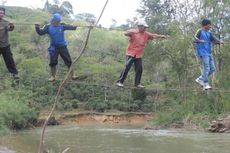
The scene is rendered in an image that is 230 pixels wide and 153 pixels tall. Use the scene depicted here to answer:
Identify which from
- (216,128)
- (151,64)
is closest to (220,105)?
(216,128)

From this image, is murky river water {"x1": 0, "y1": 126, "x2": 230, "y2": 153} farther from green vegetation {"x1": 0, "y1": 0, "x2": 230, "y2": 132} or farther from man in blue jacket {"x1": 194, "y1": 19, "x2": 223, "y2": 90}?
man in blue jacket {"x1": 194, "y1": 19, "x2": 223, "y2": 90}

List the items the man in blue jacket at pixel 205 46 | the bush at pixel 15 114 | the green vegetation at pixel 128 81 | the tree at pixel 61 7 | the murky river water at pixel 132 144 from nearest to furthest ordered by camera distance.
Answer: the man in blue jacket at pixel 205 46 → the murky river water at pixel 132 144 → the green vegetation at pixel 128 81 → the bush at pixel 15 114 → the tree at pixel 61 7

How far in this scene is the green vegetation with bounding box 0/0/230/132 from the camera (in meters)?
26.0

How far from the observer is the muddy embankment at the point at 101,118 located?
3866 centimetres

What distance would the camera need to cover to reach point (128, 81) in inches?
1396

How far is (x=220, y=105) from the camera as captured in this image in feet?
82.5

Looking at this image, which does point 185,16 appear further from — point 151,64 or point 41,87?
point 41,87

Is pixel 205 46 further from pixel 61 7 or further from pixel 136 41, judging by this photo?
pixel 61 7

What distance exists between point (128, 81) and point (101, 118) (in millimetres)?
5422

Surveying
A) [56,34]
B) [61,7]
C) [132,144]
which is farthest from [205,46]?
[61,7]

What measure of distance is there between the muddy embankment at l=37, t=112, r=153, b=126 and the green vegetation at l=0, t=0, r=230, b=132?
0.61m

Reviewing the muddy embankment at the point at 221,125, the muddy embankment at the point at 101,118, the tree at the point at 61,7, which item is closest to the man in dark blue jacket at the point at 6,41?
the muddy embankment at the point at 221,125

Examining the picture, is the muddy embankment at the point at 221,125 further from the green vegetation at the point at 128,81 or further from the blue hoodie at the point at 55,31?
the blue hoodie at the point at 55,31

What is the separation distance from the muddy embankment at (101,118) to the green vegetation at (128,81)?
611 mm
